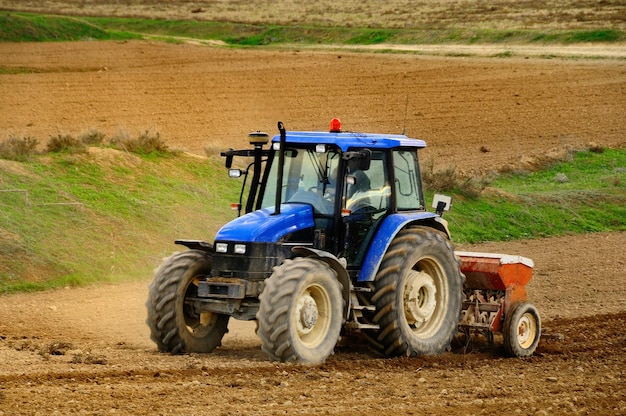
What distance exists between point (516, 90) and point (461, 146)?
7717 millimetres

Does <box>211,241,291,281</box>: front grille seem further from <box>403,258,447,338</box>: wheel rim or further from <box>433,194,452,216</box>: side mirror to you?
<box>433,194,452,216</box>: side mirror

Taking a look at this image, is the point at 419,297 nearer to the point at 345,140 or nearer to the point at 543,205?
the point at 345,140

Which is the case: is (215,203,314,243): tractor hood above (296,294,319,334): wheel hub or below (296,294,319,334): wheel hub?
above

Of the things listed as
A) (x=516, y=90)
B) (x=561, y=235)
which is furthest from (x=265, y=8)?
(x=561, y=235)

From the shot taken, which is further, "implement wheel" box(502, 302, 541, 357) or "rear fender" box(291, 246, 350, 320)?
"implement wheel" box(502, 302, 541, 357)

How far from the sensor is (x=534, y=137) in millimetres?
31078

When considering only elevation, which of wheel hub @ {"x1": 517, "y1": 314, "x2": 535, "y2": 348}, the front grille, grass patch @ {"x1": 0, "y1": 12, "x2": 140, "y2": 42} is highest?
grass patch @ {"x1": 0, "y1": 12, "x2": 140, "y2": 42}

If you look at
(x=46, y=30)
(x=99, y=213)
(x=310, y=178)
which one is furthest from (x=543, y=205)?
(x=46, y=30)

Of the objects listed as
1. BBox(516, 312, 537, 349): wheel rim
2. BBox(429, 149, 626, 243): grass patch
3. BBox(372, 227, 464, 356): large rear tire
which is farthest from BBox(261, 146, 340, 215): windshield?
BBox(429, 149, 626, 243): grass patch

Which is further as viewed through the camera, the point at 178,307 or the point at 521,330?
the point at 521,330

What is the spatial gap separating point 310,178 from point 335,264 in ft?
3.78

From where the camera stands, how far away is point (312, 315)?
36.3 feet

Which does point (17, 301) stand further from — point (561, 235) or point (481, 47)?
point (481, 47)

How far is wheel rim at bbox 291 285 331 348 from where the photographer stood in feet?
35.9
